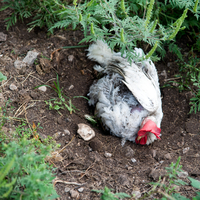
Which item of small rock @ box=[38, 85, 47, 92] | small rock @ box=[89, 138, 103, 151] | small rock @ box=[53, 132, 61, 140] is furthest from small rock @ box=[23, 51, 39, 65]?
small rock @ box=[89, 138, 103, 151]

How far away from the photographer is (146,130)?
2.68 m

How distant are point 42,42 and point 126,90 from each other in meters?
1.68

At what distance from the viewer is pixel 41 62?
10.7 feet

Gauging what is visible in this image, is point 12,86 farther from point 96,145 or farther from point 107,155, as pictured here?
point 107,155

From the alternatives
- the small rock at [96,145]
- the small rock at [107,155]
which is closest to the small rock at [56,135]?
the small rock at [96,145]

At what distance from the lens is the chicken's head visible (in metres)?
2.70

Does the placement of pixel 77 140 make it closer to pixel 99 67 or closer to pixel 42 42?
pixel 99 67

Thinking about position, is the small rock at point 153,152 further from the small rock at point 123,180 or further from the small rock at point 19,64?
the small rock at point 19,64

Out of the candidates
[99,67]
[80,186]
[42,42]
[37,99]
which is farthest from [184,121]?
[42,42]

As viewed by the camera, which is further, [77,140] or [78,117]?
[78,117]

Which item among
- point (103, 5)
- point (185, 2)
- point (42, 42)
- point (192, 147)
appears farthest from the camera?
point (42, 42)

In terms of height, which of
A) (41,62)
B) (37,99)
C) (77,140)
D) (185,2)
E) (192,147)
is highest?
A: (185,2)

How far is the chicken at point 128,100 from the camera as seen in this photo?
291 cm

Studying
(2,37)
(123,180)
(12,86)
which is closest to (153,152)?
(123,180)
